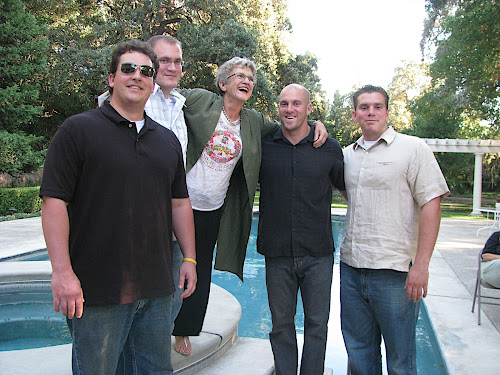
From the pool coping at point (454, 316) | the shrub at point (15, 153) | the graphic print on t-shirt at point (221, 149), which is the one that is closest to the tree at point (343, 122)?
the shrub at point (15, 153)

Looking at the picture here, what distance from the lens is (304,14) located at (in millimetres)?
19438

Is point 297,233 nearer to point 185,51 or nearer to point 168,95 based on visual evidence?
point 168,95

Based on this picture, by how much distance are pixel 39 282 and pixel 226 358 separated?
2.65 m

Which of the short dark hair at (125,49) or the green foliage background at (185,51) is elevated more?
the green foliage background at (185,51)

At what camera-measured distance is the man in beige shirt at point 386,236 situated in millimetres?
2096

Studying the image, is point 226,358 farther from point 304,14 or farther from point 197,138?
point 304,14

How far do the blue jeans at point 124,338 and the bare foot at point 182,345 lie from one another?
2.82 ft

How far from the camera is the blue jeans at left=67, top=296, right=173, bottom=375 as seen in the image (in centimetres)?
146

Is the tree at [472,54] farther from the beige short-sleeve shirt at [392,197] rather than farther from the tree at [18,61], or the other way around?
the tree at [18,61]

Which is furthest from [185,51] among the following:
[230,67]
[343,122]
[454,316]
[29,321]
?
[343,122]

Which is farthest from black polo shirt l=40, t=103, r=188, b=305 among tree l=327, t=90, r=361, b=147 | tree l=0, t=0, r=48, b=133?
tree l=327, t=90, r=361, b=147

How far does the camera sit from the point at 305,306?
2.36m

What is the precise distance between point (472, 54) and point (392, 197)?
1113 centimetres

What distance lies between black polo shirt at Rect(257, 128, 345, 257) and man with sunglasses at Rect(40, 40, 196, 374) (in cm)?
84
